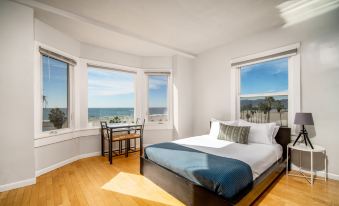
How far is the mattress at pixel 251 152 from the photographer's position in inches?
77.0

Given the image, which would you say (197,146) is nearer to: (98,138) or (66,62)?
(98,138)

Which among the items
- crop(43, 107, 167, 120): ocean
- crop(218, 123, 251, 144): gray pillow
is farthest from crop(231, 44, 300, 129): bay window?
crop(43, 107, 167, 120): ocean

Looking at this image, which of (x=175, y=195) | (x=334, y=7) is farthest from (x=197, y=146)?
(x=334, y=7)

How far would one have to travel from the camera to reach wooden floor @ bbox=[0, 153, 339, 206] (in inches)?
74.2

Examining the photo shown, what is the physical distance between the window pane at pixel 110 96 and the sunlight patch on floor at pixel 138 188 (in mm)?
1810

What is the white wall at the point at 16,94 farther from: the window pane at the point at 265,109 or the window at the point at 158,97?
the window pane at the point at 265,109

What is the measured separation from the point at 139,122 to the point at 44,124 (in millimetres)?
2019

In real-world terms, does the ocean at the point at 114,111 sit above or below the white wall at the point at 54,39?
below

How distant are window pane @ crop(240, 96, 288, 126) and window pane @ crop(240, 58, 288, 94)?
173 mm

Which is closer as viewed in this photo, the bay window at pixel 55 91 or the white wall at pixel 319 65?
the white wall at pixel 319 65

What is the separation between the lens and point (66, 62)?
3176 mm

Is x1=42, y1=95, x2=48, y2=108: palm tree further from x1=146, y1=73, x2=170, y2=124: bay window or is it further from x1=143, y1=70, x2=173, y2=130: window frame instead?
x1=146, y1=73, x2=170, y2=124: bay window

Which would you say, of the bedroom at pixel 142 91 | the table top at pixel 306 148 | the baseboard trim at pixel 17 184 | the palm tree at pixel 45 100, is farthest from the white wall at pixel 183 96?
the baseboard trim at pixel 17 184

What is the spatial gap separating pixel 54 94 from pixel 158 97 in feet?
7.94
